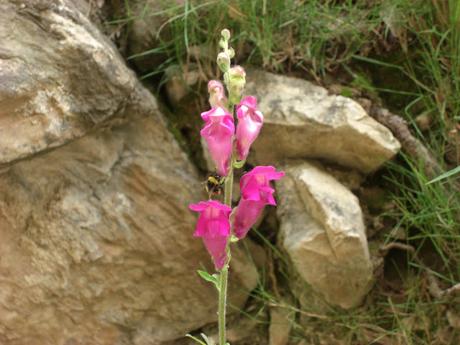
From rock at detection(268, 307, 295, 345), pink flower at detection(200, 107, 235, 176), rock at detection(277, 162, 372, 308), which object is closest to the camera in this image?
pink flower at detection(200, 107, 235, 176)

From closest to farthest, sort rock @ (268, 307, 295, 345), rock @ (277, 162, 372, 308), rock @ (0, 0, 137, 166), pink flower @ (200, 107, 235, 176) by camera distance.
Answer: pink flower @ (200, 107, 235, 176)
rock @ (0, 0, 137, 166)
rock @ (277, 162, 372, 308)
rock @ (268, 307, 295, 345)

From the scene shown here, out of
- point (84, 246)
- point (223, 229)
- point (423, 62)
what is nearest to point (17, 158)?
point (84, 246)

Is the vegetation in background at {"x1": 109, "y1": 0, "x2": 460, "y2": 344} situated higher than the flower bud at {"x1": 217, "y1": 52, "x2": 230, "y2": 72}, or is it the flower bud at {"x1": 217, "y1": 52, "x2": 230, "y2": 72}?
the flower bud at {"x1": 217, "y1": 52, "x2": 230, "y2": 72}

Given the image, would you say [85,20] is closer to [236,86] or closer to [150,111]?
[150,111]

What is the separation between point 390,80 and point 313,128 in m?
0.41

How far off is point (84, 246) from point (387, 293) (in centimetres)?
104

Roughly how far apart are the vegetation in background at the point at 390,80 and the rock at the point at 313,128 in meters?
0.07

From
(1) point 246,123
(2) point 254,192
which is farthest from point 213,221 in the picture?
(1) point 246,123

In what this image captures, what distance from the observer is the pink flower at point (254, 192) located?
148 centimetres

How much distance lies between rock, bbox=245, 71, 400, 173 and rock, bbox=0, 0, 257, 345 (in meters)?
0.33

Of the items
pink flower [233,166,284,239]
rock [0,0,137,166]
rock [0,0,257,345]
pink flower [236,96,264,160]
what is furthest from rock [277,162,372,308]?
rock [0,0,137,166]

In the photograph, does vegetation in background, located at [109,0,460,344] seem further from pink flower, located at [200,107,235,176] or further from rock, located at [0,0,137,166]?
pink flower, located at [200,107,235,176]

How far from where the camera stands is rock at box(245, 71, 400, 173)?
6.70 ft

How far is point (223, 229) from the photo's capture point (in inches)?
57.6
